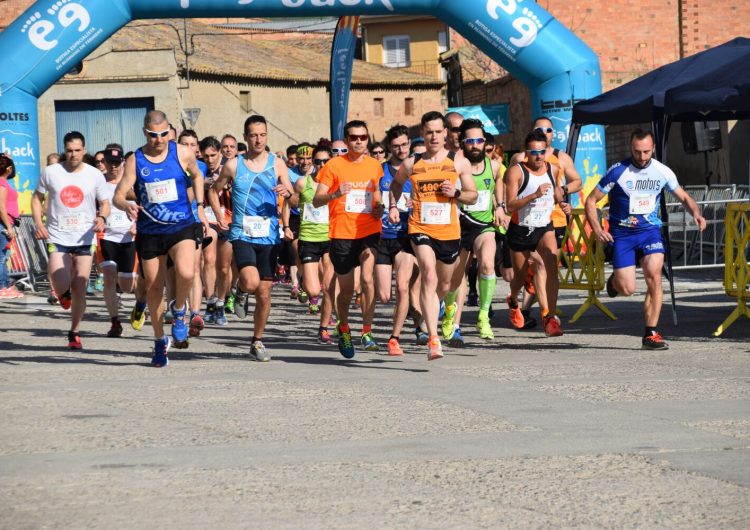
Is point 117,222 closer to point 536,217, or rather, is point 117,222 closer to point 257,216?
point 257,216

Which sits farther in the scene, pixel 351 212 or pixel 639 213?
pixel 639 213

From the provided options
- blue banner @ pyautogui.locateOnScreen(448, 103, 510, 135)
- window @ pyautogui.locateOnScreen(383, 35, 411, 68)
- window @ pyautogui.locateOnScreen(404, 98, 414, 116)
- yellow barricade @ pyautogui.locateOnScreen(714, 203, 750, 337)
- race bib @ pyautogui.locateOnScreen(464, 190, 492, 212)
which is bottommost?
yellow barricade @ pyautogui.locateOnScreen(714, 203, 750, 337)

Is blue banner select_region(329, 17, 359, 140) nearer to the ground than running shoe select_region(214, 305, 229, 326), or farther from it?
farther from it

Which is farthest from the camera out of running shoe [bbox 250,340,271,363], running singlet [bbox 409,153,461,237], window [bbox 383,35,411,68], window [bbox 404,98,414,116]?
window [bbox 383,35,411,68]

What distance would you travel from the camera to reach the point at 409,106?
7088cm

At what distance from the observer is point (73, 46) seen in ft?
71.2

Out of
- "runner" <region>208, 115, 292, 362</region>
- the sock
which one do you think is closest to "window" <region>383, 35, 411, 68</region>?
the sock

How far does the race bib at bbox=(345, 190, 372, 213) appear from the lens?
1153cm

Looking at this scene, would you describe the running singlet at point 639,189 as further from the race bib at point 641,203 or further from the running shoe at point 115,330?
the running shoe at point 115,330

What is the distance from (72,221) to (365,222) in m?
3.00

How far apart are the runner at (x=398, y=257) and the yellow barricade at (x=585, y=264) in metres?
2.55

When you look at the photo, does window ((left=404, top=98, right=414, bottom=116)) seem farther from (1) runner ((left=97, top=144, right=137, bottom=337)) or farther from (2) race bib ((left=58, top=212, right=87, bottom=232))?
(2) race bib ((left=58, top=212, right=87, bottom=232))

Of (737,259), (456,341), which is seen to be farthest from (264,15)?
(737,259)

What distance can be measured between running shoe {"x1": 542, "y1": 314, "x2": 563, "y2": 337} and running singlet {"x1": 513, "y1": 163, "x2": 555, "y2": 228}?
88 centimetres
